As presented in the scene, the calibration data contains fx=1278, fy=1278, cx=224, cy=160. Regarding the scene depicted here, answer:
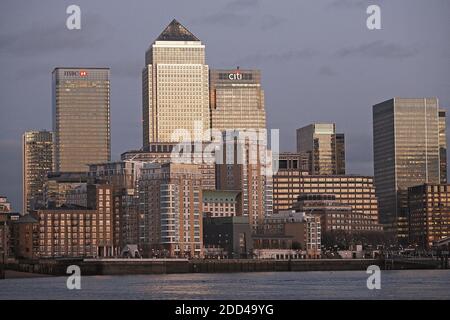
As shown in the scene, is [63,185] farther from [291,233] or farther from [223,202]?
[291,233]

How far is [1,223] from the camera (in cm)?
14488

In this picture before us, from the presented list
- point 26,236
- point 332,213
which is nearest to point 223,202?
point 332,213

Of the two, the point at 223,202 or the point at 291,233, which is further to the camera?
the point at 223,202

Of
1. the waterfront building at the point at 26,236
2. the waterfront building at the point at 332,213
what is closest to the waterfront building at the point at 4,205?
the waterfront building at the point at 26,236

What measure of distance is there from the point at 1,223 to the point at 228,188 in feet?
135

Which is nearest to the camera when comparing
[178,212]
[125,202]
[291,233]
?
[178,212]

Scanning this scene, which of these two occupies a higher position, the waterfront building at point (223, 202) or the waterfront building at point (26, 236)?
the waterfront building at point (223, 202)

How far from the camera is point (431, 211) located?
198 meters

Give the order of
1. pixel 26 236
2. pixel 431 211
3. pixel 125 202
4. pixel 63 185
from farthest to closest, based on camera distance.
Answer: pixel 63 185 → pixel 431 211 → pixel 125 202 → pixel 26 236

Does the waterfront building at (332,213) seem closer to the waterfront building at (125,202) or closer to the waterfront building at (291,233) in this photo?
the waterfront building at (291,233)

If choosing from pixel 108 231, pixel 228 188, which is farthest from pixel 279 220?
pixel 108 231

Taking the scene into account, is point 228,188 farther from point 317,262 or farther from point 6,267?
point 6,267

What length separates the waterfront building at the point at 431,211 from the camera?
196375 mm

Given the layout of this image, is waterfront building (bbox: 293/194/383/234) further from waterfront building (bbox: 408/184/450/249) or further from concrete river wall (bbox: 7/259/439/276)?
concrete river wall (bbox: 7/259/439/276)
